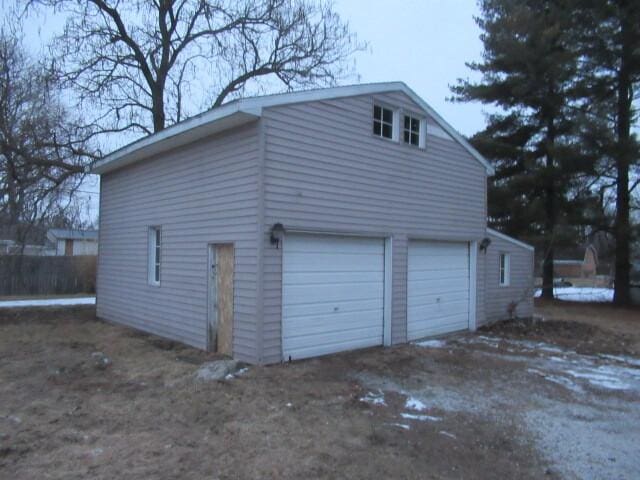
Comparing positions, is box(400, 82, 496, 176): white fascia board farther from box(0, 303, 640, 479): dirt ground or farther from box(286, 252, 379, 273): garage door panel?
box(0, 303, 640, 479): dirt ground

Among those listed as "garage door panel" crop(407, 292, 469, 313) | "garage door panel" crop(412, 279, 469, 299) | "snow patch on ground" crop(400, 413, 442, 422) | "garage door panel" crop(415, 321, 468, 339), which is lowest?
"snow patch on ground" crop(400, 413, 442, 422)

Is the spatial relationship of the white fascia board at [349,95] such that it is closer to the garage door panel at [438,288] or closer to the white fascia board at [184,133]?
the white fascia board at [184,133]

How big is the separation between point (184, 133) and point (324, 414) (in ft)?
17.4

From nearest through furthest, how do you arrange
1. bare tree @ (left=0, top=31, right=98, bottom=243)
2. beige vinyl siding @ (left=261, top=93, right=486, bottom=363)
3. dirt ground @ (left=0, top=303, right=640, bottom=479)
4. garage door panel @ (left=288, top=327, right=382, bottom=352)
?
dirt ground @ (left=0, top=303, right=640, bottom=479), beige vinyl siding @ (left=261, top=93, right=486, bottom=363), garage door panel @ (left=288, top=327, right=382, bottom=352), bare tree @ (left=0, top=31, right=98, bottom=243)

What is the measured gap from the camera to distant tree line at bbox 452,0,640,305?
17109 millimetres

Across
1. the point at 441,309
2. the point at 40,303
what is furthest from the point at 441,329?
the point at 40,303

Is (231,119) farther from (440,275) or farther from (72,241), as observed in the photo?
(72,241)

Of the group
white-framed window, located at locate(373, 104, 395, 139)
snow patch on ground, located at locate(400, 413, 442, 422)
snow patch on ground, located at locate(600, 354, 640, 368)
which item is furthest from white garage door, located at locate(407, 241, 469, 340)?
snow patch on ground, located at locate(400, 413, 442, 422)

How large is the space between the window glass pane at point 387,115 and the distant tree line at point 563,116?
10488 millimetres

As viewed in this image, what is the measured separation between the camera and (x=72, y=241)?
31.1 metres

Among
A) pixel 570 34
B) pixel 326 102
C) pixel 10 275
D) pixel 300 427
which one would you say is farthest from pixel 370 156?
pixel 10 275

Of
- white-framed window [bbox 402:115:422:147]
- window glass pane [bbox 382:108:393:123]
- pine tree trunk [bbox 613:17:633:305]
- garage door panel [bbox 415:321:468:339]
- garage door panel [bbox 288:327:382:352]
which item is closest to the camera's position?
garage door panel [bbox 288:327:382:352]

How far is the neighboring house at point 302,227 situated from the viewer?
7227mm

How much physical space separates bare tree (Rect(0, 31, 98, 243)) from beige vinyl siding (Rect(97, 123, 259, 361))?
167 centimetres
